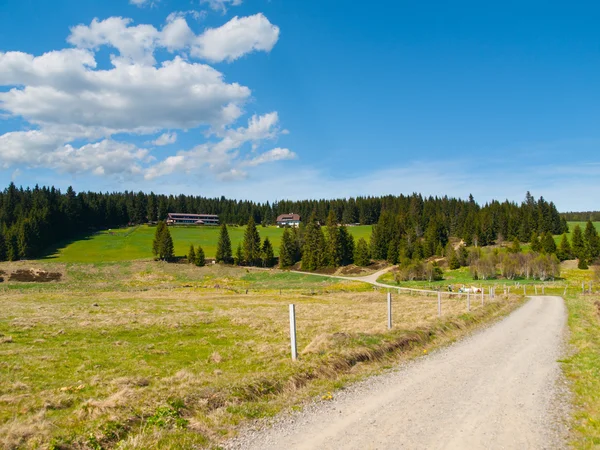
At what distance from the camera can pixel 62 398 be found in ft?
28.0

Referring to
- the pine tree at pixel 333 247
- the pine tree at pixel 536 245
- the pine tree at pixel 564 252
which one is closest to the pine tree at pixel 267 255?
the pine tree at pixel 333 247

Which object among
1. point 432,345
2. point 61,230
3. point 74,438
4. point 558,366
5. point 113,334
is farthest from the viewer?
point 61,230

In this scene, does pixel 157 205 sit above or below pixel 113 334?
above

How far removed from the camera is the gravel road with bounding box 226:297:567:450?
601 centimetres

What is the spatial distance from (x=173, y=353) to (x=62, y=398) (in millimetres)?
6270

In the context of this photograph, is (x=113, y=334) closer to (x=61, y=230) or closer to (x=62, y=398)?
(x=62, y=398)

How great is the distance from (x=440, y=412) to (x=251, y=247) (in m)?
104

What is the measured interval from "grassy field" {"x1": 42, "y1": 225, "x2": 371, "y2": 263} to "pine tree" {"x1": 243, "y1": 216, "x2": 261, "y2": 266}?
12.7m

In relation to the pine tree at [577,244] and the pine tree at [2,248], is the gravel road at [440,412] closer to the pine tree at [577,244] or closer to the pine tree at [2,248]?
the pine tree at [577,244]

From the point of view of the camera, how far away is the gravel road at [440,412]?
601 centimetres

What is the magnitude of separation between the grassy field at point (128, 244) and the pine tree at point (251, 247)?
501 inches

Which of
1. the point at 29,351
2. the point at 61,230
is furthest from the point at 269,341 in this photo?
the point at 61,230

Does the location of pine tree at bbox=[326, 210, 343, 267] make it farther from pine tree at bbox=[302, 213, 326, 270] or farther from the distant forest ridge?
the distant forest ridge

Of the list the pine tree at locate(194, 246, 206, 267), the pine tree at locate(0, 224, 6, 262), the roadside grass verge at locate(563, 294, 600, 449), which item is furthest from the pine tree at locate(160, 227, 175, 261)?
the roadside grass verge at locate(563, 294, 600, 449)
